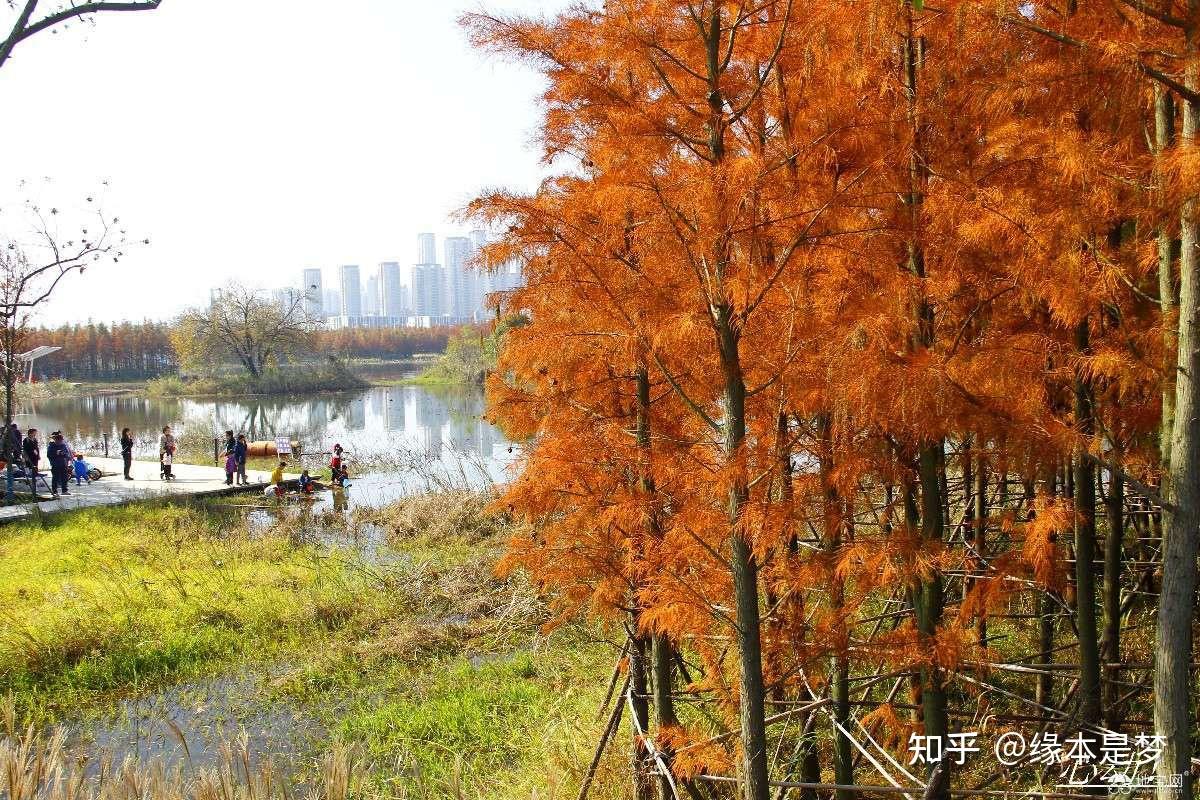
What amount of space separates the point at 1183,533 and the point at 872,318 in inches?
51.5

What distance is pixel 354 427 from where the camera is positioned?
30.5 meters

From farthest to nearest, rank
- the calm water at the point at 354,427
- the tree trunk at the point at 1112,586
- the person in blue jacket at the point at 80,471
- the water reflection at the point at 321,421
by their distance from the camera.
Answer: the water reflection at the point at 321,421 < the calm water at the point at 354,427 < the person in blue jacket at the point at 80,471 < the tree trunk at the point at 1112,586

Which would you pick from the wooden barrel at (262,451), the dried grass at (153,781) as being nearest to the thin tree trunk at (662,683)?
the dried grass at (153,781)

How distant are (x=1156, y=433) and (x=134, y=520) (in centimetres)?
1409

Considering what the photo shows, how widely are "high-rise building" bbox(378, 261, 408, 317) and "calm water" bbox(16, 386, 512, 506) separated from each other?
12117 cm

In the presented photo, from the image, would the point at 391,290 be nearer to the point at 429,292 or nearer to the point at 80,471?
the point at 429,292

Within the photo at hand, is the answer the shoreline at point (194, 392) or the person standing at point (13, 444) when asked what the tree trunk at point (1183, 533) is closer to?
the person standing at point (13, 444)

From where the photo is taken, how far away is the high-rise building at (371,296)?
190 meters

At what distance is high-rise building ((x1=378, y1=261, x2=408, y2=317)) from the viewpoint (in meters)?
169

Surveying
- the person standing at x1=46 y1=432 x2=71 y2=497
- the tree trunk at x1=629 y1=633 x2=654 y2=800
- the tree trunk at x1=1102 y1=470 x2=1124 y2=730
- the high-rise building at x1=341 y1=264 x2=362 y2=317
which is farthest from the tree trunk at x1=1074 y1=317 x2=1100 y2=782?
the high-rise building at x1=341 y1=264 x2=362 y2=317

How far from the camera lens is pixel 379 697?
25.1ft

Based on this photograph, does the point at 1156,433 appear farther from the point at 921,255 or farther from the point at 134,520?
the point at 134,520

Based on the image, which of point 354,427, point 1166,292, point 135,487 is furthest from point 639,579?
point 354,427

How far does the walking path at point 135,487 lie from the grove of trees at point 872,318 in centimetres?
1279
